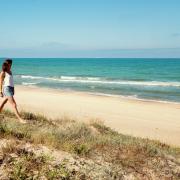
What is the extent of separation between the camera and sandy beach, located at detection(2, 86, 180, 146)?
1454 cm

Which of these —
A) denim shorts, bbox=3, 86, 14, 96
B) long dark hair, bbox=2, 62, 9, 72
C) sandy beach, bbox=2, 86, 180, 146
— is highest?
long dark hair, bbox=2, 62, 9, 72

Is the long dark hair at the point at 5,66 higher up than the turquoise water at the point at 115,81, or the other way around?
the long dark hair at the point at 5,66

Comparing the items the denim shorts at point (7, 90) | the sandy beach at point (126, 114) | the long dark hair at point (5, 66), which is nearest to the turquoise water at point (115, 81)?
the sandy beach at point (126, 114)

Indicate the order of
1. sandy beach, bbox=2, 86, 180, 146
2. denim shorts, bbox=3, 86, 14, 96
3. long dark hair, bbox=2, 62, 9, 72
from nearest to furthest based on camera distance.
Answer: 1. long dark hair, bbox=2, 62, 9, 72
2. denim shorts, bbox=3, 86, 14, 96
3. sandy beach, bbox=2, 86, 180, 146

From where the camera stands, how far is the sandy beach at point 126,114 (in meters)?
14.5

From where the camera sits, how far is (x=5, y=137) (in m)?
6.23

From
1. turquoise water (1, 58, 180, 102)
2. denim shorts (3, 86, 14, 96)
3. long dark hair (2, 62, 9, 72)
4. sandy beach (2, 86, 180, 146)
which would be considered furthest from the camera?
turquoise water (1, 58, 180, 102)

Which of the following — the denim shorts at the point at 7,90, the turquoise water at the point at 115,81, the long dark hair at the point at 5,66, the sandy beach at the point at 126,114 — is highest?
the long dark hair at the point at 5,66

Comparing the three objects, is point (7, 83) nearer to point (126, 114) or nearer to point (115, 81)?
point (126, 114)

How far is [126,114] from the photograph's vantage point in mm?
18875

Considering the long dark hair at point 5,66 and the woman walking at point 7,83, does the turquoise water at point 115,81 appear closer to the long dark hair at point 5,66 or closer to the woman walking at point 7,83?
the woman walking at point 7,83

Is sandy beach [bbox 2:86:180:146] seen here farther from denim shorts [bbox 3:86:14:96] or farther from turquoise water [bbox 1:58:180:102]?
turquoise water [bbox 1:58:180:102]

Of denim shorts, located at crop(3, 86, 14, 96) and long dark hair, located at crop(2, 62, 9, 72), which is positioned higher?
long dark hair, located at crop(2, 62, 9, 72)

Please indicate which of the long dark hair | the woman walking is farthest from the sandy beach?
the long dark hair
